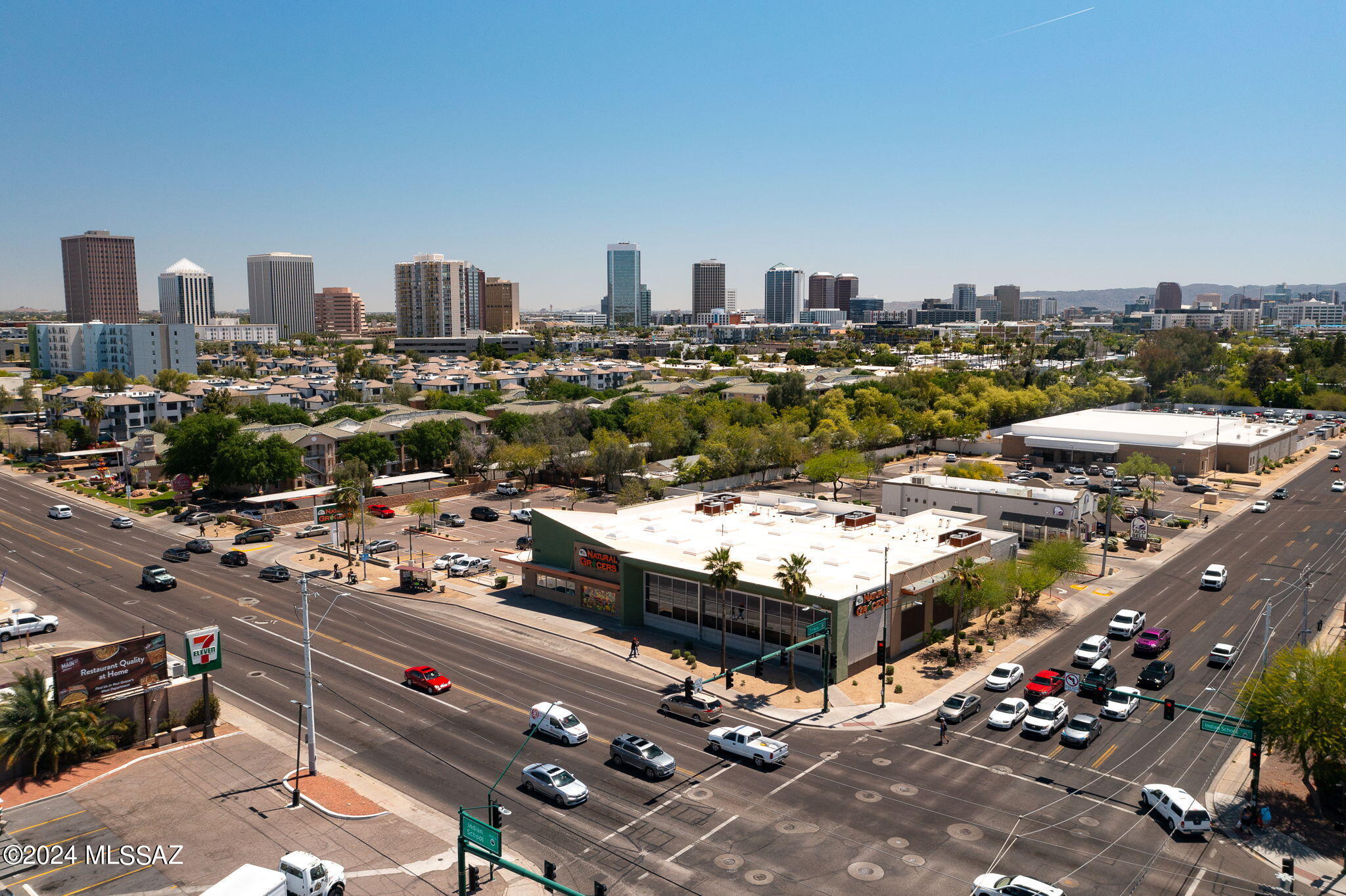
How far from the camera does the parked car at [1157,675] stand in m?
44.9

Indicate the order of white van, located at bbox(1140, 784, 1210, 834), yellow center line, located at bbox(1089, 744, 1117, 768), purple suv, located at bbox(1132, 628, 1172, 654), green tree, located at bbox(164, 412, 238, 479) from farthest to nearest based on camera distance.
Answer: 1. green tree, located at bbox(164, 412, 238, 479)
2. purple suv, located at bbox(1132, 628, 1172, 654)
3. yellow center line, located at bbox(1089, 744, 1117, 768)
4. white van, located at bbox(1140, 784, 1210, 834)

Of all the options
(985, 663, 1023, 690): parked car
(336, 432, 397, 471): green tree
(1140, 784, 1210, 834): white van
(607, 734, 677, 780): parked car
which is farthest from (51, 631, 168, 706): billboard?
(336, 432, 397, 471): green tree

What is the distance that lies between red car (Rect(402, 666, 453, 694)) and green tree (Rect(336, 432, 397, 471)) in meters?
60.5

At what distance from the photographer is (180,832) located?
99.1 ft

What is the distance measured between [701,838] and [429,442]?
3371 inches

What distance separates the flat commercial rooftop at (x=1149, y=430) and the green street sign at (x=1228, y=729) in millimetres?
91586

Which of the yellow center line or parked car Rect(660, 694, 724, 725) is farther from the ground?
parked car Rect(660, 694, 724, 725)

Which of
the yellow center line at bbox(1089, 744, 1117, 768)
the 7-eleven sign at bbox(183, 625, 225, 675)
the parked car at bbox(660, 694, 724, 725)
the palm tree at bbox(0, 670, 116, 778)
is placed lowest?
the yellow center line at bbox(1089, 744, 1117, 768)

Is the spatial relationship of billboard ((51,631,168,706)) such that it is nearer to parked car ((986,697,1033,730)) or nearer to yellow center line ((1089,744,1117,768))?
parked car ((986,697,1033,730))

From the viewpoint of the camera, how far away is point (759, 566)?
52031 mm

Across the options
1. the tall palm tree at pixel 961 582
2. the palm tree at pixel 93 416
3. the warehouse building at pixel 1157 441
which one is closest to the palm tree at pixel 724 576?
the tall palm tree at pixel 961 582

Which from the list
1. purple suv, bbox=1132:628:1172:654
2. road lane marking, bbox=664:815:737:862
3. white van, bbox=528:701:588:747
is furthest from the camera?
purple suv, bbox=1132:628:1172:654

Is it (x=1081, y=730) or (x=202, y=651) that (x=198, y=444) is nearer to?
(x=202, y=651)

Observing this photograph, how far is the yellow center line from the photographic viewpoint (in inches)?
1427
